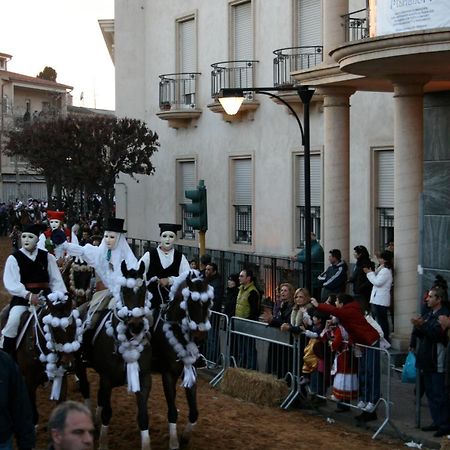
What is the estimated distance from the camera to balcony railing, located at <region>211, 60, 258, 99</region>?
26.9 m

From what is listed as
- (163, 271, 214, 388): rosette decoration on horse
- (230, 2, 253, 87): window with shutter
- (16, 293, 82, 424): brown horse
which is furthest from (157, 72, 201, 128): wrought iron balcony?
(163, 271, 214, 388): rosette decoration on horse

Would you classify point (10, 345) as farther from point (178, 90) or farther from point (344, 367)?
point (178, 90)

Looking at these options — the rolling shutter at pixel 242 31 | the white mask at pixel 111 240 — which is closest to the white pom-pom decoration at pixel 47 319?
the white mask at pixel 111 240

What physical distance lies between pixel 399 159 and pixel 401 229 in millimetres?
1157

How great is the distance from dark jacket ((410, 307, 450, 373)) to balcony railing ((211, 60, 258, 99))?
1532 centimetres

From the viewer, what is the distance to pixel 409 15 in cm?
1523

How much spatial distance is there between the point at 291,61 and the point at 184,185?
746 centimetres

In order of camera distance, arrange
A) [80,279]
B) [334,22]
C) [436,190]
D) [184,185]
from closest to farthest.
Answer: [80,279], [436,190], [334,22], [184,185]

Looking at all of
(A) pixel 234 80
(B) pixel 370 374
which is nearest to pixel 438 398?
(B) pixel 370 374

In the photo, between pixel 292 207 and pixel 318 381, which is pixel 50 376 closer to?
pixel 318 381

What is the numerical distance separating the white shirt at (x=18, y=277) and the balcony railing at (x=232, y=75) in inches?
580

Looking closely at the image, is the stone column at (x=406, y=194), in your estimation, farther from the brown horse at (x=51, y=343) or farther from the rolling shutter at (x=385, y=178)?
the brown horse at (x=51, y=343)

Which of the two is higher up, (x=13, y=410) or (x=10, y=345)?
(x=13, y=410)

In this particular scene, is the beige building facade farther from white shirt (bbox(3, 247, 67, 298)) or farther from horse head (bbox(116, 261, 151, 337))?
horse head (bbox(116, 261, 151, 337))
